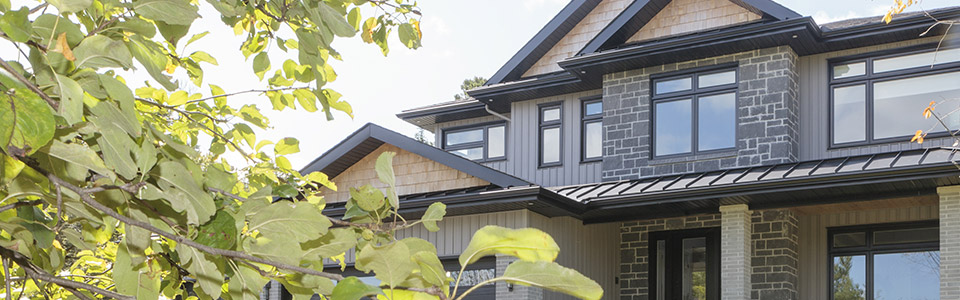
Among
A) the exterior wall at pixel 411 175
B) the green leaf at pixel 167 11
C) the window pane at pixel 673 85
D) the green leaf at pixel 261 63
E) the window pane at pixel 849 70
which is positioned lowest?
the green leaf at pixel 167 11

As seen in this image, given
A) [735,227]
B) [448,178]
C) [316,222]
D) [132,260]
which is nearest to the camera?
[316,222]

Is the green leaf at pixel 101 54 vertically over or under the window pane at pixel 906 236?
under

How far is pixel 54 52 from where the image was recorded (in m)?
1.48

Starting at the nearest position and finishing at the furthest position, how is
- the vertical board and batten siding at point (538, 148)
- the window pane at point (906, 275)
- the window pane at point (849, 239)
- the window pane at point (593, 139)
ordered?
1. the window pane at point (906, 275)
2. the window pane at point (849, 239)
3. the window pane at point (593, 139)
4. the vertical board and batten siding at point (538, 148)

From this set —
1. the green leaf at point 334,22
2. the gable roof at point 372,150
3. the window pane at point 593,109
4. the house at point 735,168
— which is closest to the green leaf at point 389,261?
the green leaf at point 334,22

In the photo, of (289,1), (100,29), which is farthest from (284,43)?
(100,29)

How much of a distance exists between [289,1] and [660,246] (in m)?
12.3

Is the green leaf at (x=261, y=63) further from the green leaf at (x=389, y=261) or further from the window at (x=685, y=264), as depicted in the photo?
the window at (x=685, y=264)

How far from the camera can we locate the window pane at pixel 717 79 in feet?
46.0

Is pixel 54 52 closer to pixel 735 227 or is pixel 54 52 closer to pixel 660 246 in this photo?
pixel 735 227

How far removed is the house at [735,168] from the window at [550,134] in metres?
0.62

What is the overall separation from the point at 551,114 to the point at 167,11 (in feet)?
49.8

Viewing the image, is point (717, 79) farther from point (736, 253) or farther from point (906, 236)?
point (906, 236)

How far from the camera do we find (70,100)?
135 cm
